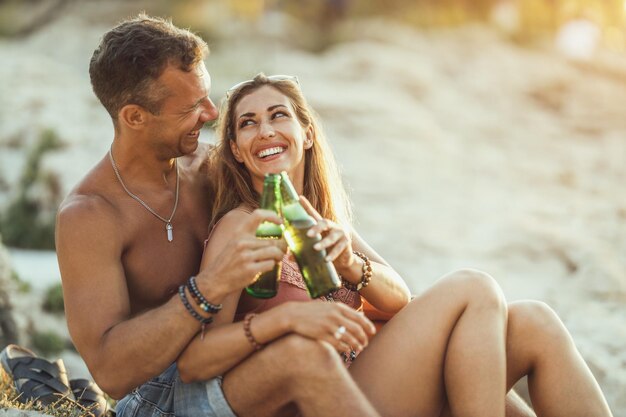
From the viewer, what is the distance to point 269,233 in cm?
337

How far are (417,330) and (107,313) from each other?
4.20 feet

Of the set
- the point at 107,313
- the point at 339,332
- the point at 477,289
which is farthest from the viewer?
the point at 477,289

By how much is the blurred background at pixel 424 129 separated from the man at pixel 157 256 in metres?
1.50

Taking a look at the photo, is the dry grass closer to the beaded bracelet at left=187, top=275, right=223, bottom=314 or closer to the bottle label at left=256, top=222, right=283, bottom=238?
the beaded bracelet at left=187, top=275, right=223, bottom=314

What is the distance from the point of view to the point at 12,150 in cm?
910

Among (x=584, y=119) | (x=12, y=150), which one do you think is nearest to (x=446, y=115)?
(x=584, y=119)

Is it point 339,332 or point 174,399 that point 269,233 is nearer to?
point 339,332

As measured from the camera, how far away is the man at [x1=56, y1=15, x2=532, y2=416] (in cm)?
312

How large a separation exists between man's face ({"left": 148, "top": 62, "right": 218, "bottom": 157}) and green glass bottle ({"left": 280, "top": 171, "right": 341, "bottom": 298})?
0.78 m

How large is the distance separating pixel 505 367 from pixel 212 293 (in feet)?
4.15

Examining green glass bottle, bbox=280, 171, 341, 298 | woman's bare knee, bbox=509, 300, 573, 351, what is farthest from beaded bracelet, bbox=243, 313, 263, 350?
woman's bare knee, bbox=509, 300, 573, 351

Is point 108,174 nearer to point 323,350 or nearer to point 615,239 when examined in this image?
point 323,350

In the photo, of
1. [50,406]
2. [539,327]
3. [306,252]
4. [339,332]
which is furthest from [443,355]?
[50,406]

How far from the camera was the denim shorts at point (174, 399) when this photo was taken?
330cm
